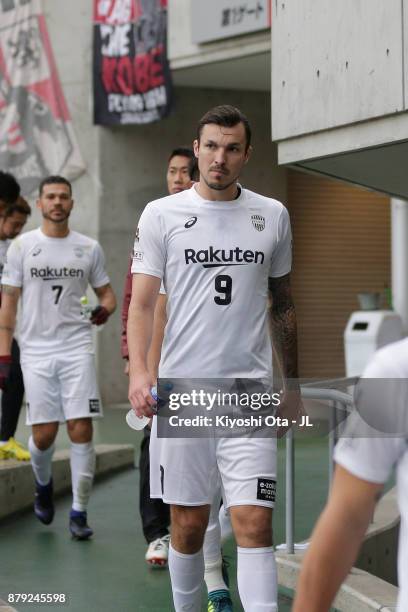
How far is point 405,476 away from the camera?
7.02 ft

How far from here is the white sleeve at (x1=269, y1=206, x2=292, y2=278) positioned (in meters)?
4.76

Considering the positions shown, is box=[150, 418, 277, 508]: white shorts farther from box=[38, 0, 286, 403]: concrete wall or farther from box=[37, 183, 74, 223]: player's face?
box=[38, 0, 286, 403]: concrete wall

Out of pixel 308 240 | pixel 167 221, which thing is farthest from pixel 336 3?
pixel 308 240

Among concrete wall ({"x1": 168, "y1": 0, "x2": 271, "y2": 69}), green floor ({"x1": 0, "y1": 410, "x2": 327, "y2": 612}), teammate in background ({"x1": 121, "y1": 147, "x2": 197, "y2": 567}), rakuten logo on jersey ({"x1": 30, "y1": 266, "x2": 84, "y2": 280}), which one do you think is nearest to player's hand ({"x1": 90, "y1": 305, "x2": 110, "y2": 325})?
rakuten logo on jersey ({"x1": 30, "y1": 266, "x2": 84, "y2": 280})

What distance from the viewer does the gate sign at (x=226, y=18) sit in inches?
581

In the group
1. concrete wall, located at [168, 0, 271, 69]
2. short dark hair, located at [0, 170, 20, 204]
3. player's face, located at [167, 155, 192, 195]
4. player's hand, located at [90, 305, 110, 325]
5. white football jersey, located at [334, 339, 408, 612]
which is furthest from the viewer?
concrete wall, located at [168, 0, 271, 69]

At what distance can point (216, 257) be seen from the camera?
4594mm

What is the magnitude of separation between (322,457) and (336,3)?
17.6 ft

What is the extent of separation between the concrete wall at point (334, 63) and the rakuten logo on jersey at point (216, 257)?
2581mm

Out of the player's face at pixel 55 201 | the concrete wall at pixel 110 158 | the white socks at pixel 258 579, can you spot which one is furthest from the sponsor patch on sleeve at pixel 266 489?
the concrete wall at pixel 110 158

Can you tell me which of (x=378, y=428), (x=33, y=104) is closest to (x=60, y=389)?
(x=378, y=428)

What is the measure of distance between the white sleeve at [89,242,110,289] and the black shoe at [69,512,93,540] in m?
1.53

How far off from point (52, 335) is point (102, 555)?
152 cm

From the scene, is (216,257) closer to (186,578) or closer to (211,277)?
(211,277)
